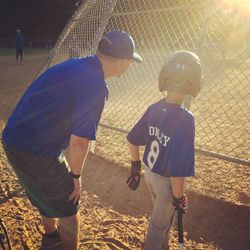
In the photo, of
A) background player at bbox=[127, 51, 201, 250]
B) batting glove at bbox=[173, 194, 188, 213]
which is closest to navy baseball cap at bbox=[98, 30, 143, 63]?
background player at bbox=[127, 51, 201, 250]

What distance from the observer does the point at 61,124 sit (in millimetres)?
2518

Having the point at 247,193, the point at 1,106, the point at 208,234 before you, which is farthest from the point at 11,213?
the point at 1,106

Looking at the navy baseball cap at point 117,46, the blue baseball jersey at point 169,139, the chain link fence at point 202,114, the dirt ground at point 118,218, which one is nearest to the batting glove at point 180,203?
the blue baseball jersey at point 169,139

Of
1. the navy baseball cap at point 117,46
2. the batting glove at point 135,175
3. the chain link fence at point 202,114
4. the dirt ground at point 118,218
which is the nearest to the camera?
the navy baseball cap at point 117,46

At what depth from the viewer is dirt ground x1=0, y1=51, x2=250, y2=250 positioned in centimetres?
354

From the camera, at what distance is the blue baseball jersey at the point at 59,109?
234cm

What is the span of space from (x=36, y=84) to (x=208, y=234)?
2.48 metres

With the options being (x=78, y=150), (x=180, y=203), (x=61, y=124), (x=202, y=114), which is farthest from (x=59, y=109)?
(x=202, y=114)

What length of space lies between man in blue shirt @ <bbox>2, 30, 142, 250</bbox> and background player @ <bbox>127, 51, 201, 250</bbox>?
403 millimetres

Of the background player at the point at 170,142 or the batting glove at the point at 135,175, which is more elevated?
A: the background player at the point at 170,142

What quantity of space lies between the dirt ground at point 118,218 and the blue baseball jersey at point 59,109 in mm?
1384

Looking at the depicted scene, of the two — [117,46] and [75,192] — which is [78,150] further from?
[117,46]

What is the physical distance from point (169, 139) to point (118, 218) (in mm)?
1907

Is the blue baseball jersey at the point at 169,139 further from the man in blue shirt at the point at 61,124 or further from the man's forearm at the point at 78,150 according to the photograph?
the man's forearm at the point at 78,150
